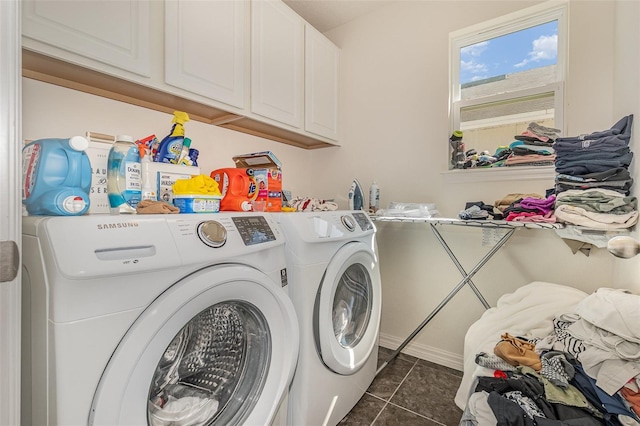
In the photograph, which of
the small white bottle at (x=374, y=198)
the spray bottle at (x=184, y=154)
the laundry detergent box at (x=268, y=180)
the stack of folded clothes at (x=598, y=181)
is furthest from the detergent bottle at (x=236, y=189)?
the stack of folded clothes at (x=598, y=181)

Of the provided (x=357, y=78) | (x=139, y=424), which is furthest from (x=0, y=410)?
(x=357, y=78)

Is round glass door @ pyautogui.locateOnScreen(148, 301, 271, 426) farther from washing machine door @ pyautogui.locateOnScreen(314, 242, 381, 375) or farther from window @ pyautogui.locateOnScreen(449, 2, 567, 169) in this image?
window @ pyautogui.locateOnScreen(449, 2, 567, 169)

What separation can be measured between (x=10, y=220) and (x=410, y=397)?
1814 millimetres

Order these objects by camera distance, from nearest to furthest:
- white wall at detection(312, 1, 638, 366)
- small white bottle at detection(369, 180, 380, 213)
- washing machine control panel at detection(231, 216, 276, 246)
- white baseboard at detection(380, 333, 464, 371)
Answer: washing machine control panel at detection(231, 216, 276, 246), white wall at detection(312, 1, 638, 366), white baseboard at detection(380, 333, 464, 371), small white bottle at detection(369, 180, 380, 213)

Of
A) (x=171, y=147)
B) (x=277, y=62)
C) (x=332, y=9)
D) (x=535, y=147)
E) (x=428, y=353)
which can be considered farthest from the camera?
(x=332, y=9)

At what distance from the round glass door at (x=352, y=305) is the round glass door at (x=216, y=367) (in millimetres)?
497

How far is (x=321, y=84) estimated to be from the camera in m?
2.24

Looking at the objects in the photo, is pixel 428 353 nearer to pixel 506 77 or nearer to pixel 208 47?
pixel 506 77

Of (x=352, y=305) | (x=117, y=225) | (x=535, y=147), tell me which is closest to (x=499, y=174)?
(x=535, y=147)

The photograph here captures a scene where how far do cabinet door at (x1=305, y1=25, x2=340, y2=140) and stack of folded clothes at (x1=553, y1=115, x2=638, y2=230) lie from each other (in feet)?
4.82

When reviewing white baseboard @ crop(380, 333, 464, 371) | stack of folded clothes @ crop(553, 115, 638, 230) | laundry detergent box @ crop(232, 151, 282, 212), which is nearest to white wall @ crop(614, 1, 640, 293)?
stack of folded clothes @ crop(553, 115, 638, 230)

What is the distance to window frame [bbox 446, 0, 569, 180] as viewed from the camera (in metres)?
1.65

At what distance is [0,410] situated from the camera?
0.57 metres

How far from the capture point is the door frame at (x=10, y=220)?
22.6 inches
